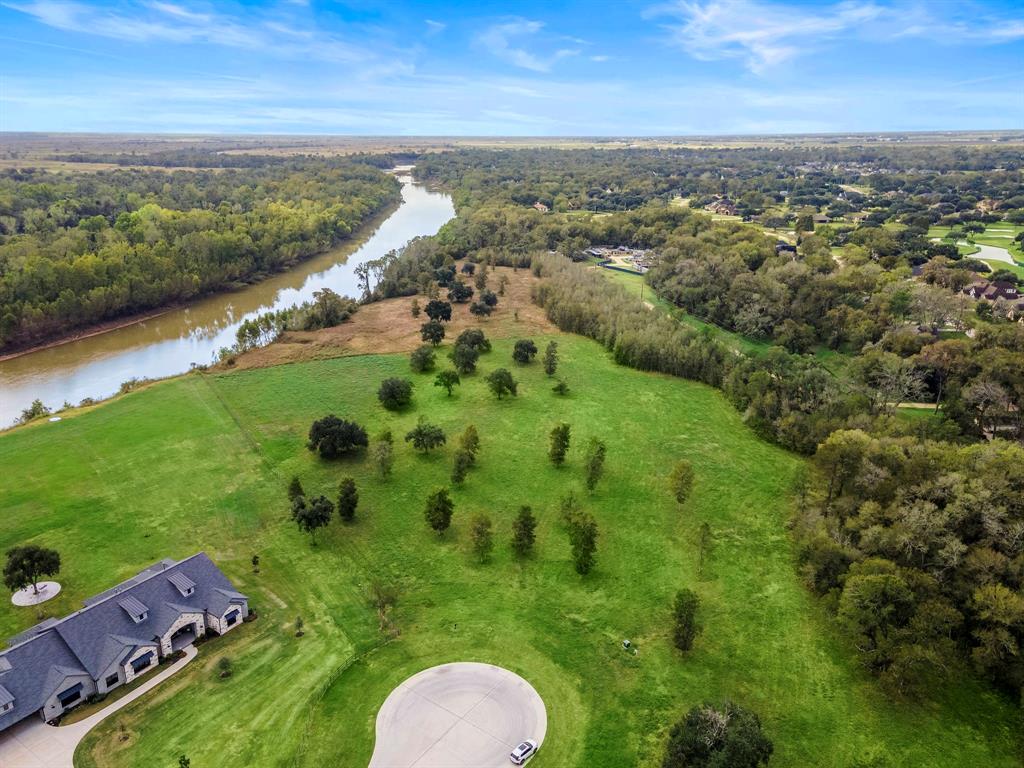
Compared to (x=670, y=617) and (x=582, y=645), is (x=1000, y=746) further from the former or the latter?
(x=582, y=645)

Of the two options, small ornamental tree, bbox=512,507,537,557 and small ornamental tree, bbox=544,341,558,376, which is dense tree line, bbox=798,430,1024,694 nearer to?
small ornamental tree, bbox=512,507,537,557

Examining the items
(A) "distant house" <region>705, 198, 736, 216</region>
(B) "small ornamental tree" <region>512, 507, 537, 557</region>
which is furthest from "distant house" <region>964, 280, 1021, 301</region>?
(A) "distant house" <region>705, 198, 736, 216</region>

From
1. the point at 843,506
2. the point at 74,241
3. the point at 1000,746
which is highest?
the point at 74,241

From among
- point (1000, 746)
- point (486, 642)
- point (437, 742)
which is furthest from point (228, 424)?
point (1000, 746)

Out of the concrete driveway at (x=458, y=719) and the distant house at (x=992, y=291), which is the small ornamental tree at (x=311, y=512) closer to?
the concrete driveway at (x=458, y=719)

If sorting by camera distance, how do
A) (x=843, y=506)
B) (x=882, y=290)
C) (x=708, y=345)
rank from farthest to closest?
(x=882, y=290) → (x=708, y=345) → (x=843, y=506)

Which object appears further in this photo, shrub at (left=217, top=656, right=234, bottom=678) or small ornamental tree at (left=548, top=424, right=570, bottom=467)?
small ornamental tree at (left=548, top=424, right=570, bottom=467)

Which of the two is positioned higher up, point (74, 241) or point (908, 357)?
point (74, 241)

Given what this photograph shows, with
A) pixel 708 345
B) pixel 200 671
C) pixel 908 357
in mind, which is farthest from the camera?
pixel 708 345

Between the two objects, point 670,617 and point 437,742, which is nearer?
point 437,742
